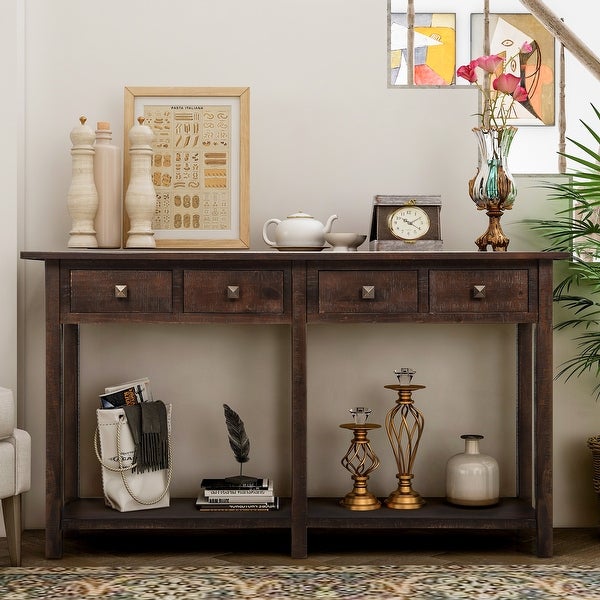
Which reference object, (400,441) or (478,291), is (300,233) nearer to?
(478,291)

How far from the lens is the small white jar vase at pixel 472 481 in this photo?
2744 millimetres

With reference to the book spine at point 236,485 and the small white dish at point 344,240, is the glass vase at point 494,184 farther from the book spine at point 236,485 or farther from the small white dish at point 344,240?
the book spine at point 236,485

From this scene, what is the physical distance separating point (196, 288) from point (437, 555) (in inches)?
45.5

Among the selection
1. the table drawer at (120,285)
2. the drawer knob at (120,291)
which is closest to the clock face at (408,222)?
the table drawer at (120,285)

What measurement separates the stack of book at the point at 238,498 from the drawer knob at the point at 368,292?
0.71 m

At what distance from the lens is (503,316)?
2586mm

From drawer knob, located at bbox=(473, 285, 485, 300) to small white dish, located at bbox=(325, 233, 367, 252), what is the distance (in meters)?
0.44

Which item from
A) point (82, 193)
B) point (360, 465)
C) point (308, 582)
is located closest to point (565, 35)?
point (360, 465)

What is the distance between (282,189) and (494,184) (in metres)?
0.75

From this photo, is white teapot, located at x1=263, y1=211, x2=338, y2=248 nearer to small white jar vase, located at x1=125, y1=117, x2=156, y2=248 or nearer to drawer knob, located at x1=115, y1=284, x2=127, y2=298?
small white jar vase, located at x1=125, y1=117, x2=156, y2=248

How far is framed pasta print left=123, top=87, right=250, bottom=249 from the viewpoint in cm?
297

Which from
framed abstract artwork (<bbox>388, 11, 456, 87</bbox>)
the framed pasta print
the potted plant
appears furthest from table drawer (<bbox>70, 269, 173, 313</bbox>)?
the potted plant

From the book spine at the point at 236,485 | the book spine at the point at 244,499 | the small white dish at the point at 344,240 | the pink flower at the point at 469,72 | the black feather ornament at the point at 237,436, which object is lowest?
the book spine at the point at 244,499

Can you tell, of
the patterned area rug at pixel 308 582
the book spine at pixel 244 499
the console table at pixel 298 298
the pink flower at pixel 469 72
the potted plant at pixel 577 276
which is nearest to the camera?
the patterned area rug at pixel 308 582
